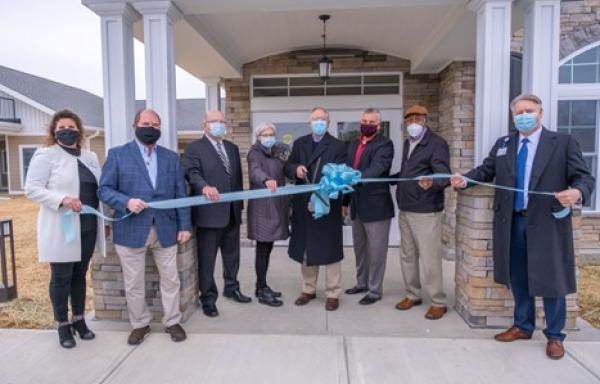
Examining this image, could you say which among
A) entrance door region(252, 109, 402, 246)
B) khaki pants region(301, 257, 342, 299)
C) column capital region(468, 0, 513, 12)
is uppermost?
column capital region(468, 0, 513, 12)

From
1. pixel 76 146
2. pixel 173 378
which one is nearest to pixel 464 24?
pixel 76 146

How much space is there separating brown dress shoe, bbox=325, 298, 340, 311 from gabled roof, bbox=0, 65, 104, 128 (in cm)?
1729

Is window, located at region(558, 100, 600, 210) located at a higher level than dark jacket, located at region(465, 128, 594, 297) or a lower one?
higher

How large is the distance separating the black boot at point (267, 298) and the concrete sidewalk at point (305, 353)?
0.44 ft

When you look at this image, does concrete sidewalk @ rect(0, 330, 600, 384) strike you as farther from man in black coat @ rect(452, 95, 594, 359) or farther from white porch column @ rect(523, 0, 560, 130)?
white porch column @ rect(523, 0, 560, 130)

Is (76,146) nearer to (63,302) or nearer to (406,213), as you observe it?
(63,302)

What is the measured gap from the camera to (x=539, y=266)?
10.0ft

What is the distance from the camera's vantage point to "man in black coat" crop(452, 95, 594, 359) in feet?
9.87

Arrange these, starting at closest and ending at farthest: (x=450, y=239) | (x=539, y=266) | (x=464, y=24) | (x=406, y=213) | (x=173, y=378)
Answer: (x=173, y=378) → (x=539, y=266) → (x=406, y=213) → (x=464, y=24) → (x=450, y=239)

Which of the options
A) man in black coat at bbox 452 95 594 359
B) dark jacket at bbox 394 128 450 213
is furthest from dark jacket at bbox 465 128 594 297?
dark jacket at bbox 394 128 450 213

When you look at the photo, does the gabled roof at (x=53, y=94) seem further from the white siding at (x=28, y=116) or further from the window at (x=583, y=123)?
the window at (x=583, y=123)

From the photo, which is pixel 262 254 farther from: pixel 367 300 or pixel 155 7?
pixel 155 7

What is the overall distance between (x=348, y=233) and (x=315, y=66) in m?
2.44

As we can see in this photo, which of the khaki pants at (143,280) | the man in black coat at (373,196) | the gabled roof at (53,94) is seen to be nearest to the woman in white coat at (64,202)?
the khaki pants at (143,280)
